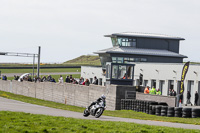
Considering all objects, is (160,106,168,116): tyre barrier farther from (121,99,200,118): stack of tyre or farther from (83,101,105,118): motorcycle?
(83,101,105,118): motorcycle

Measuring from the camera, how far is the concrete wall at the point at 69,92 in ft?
122

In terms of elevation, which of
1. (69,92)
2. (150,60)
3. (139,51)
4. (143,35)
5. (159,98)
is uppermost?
(143,35)

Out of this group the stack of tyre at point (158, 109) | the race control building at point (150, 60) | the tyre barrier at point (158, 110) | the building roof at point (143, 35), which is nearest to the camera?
the stack of tyre at point (158, 109)

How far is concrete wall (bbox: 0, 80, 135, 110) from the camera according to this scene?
122 ft

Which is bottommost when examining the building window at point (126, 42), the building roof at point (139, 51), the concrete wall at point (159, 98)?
the concrete wall at point (159, 98)

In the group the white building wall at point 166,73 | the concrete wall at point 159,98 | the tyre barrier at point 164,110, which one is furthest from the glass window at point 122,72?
the tyre barrier at point 164,110

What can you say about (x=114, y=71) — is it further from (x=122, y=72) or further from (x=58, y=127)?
(x=58, y=127)

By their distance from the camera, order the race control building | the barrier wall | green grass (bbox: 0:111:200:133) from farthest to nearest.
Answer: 1. the race control building
2. the barrier wall
3. green grass (bbox: 0:111:200:133)

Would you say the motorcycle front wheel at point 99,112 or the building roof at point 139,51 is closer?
the motorcycle front wheel at point 99,112

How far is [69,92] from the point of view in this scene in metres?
49.8

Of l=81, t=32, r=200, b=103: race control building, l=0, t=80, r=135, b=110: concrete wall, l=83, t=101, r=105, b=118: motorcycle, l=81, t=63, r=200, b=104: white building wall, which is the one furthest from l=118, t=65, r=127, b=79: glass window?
l=83, t=101, r=105, b=118: motorcycle

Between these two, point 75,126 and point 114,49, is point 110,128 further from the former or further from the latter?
point 114,49

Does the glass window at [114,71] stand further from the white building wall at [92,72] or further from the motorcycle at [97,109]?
the white building wall at [92,72]

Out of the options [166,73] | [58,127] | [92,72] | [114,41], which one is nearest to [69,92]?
[166,73]
